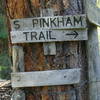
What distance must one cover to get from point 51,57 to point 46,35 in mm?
166

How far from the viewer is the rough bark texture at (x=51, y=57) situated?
2508mm

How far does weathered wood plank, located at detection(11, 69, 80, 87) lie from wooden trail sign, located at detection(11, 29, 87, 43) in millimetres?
226

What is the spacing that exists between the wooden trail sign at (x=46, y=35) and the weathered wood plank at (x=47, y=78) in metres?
0.23

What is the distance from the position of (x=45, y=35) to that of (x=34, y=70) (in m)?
0.27

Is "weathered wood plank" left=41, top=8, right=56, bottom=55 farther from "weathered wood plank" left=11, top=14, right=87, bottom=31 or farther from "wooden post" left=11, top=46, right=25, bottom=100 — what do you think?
"wooden post" left=11, top=46, right=25, bottom=100

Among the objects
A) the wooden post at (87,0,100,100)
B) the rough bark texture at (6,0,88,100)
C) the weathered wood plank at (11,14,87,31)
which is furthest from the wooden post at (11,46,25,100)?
the wooden post at (87,0,100,100)

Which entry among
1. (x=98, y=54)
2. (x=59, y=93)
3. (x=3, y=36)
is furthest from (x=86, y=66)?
(x=3, y=36)

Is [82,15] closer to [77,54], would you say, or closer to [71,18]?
[71,18]

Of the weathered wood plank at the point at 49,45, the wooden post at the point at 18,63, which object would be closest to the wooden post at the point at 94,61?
the weathered wood plank at the point at 49,45

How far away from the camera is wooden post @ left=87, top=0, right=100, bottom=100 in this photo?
2568 mm

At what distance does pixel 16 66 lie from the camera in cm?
254

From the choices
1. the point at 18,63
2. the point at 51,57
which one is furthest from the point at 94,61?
the point at 18,63

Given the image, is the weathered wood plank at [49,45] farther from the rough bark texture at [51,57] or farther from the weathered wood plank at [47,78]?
the weathered wood plank at [47,78]

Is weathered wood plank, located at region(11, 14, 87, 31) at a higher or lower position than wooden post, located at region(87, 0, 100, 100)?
higher
